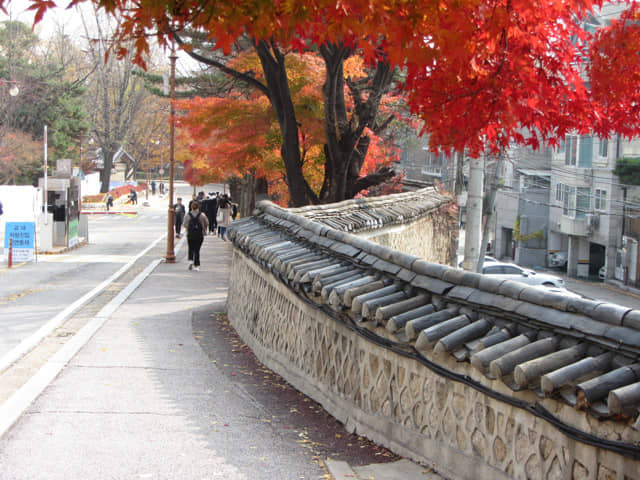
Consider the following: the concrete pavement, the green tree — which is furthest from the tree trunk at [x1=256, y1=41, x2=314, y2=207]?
the green tree

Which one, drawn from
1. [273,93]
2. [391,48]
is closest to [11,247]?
[273,93]

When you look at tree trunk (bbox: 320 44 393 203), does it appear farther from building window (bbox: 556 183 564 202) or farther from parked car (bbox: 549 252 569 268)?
parked car (bbox: 549 252 569 268)

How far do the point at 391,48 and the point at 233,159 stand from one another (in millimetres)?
15602

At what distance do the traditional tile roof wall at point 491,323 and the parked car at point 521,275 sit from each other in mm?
28706

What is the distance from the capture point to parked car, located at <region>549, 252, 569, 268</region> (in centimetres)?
4822

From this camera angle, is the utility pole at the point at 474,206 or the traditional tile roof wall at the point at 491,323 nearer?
the traditional tile roof wall at the point at 491,323

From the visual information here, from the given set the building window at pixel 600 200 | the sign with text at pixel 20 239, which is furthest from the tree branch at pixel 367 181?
the building window at pixel 600 200

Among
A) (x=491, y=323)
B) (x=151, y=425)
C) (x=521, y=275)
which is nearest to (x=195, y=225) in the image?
(x=151, y=425)

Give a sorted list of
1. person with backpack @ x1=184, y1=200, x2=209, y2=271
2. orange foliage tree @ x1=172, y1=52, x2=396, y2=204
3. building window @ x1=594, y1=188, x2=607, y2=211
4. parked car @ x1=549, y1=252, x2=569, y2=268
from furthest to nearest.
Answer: parked car @ x1=549, y1=252, x2=569, y2=268, building window @ x1=594, y1=188, x2=607, y2=211, person with backpack @ x1=184, y1=200, x2=209, y2=271, orange foliage tree @ x1=172, y1=52, x2=396, y2=204

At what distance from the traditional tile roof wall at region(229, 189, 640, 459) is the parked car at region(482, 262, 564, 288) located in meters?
28.7

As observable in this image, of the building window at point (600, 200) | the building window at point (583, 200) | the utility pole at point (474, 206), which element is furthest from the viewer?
the building window at point (583, 200)

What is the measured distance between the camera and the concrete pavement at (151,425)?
573cm

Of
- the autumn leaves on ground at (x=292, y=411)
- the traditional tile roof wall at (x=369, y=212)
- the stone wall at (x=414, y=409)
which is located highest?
the traditional tile roof wall at (x=369, y=212)

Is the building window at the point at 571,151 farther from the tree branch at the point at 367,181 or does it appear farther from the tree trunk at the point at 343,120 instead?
the tree trunk at the point at 343,120
